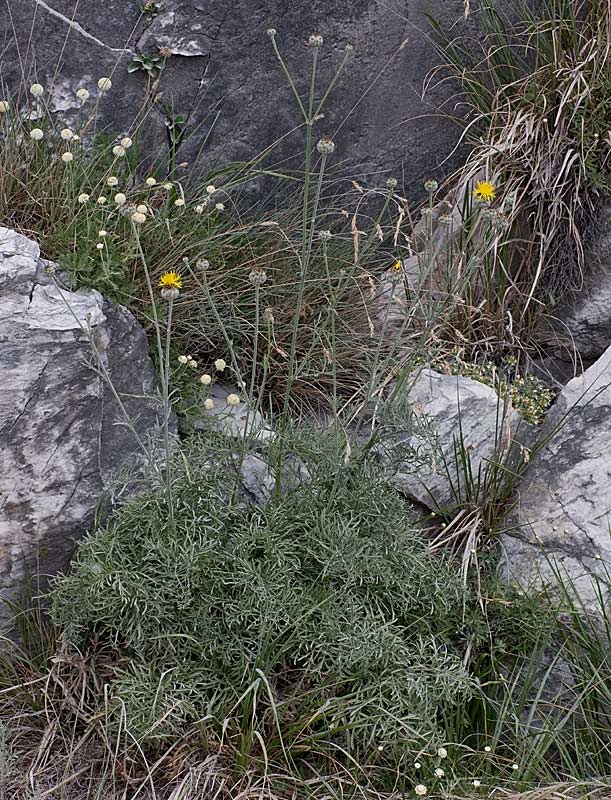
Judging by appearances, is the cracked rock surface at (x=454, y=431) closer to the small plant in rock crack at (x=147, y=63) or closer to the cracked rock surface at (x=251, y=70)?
the cracked rock surface at (x=251, y=70)

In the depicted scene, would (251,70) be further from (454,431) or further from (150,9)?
(454,431)

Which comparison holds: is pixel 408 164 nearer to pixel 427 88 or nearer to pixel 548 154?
pixel 427 88

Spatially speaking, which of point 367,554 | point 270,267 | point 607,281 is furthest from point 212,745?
point 607,281

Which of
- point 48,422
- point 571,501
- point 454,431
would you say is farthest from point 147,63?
point 571,501

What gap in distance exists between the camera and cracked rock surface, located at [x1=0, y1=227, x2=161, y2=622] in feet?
8.62

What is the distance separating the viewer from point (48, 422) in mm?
2666

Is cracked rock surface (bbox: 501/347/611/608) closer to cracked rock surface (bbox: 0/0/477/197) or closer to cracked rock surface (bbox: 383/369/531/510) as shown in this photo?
cracked rock surface (bbox: 383/369/531/510)

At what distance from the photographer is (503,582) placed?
287 cm

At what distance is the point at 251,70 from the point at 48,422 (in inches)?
65.9

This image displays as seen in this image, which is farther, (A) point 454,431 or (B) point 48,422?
(A) point 454,431

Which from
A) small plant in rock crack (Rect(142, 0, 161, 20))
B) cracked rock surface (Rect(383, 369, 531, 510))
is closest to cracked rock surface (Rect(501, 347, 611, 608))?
cracked rock surface (Rect(383, 369, 531, 510))

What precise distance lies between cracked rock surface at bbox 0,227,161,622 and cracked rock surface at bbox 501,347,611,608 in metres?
1.22

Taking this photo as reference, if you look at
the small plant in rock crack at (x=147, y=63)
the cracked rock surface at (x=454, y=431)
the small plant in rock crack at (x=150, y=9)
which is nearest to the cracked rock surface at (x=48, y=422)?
the cracked rock surface at (x=454, y=431)

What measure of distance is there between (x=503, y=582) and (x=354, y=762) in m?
0.81
